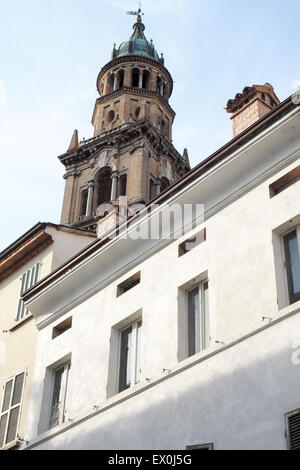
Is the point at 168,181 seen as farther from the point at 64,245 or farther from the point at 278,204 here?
the point at 278,204

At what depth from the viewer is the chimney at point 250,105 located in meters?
19.2

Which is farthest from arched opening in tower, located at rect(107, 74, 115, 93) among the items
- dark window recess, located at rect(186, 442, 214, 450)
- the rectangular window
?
dark window recess, located at rect(186, 442, 214, 450)

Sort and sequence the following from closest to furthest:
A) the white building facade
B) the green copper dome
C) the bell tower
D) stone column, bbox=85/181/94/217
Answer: the white building facade, stone column, bbox=85/181/94/217, the bell tower, the green copper dome

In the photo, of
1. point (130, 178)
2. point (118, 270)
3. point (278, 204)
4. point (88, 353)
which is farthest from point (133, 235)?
point (130, 178)

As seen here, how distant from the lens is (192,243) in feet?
53.3

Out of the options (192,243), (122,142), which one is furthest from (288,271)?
(122,142)

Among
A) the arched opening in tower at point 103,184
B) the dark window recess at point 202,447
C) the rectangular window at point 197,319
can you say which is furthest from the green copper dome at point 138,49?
the dark window recess at point 202,447

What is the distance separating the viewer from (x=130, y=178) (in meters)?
59.8

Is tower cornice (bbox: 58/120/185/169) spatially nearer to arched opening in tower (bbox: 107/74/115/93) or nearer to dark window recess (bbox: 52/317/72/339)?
arched opening in tower (bbox: 107/74/115/93)

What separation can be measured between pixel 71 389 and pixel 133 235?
337 centimetres

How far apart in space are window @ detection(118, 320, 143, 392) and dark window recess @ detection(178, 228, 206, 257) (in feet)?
5.40

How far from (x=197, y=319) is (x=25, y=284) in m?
7.46

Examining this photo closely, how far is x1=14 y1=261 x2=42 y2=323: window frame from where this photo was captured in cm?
2075

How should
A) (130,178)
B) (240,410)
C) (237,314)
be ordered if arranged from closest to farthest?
(240,410) → (237,314) → (130,178)
